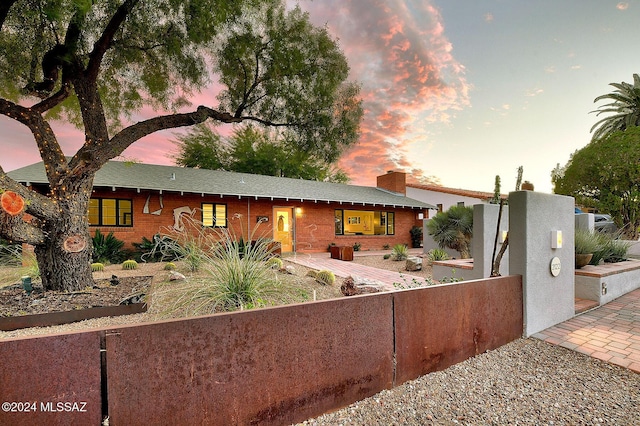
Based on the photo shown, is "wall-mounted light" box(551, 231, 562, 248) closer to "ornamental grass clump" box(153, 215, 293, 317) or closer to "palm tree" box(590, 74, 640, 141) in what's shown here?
"ornamental grass clump" box(153, 215, 293, 317)

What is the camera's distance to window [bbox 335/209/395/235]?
14.8 m

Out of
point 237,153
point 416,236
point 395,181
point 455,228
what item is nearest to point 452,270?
point 455,228

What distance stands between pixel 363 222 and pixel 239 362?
54.5ft

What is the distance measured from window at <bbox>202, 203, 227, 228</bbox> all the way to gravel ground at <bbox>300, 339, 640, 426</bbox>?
10607 millimetres

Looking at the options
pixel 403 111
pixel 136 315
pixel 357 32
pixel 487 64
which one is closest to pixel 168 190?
pixel 136 315

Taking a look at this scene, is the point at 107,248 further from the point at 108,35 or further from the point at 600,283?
the point at 600,283

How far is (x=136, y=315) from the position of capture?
3797mm

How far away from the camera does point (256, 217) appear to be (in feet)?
40.9

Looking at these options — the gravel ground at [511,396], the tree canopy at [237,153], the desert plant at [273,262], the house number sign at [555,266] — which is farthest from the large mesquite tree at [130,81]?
the tree canopy at [237,153]

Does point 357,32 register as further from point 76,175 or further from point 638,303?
point 638,303

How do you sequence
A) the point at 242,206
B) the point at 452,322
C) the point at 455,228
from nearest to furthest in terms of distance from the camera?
the point at 452,322
the point at 455,228
the point at 242,206

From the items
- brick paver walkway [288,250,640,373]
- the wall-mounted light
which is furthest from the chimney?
the wall-mounted light

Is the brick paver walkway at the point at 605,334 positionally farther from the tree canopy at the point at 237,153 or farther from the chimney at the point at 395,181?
the tree canopy at the point at 237,153

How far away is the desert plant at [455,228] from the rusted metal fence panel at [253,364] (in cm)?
760
